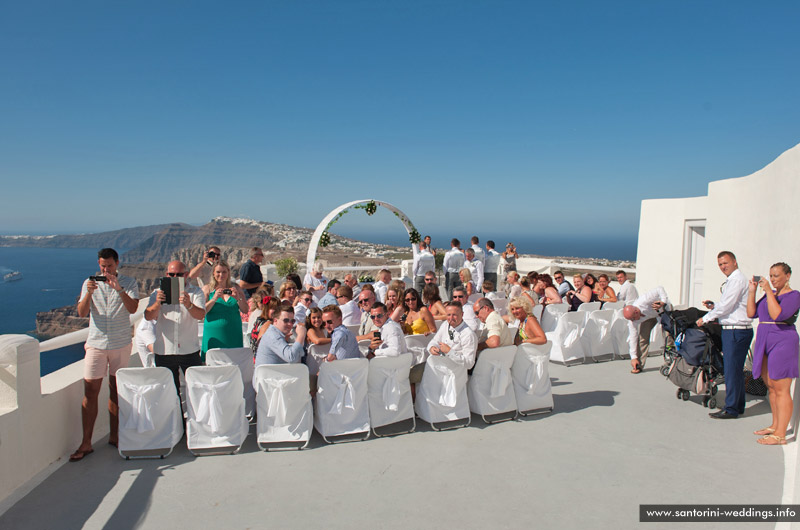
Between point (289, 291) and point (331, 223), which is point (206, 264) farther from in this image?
point (331, 223)

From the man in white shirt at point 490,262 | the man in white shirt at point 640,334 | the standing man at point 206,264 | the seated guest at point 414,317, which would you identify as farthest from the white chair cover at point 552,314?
the standing man at point 206,264

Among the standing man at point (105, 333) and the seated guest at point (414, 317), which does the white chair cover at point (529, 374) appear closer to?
the seated guest at point (414, 317)

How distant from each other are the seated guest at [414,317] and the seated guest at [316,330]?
1095 mm

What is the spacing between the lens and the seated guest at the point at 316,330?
14.5 ft

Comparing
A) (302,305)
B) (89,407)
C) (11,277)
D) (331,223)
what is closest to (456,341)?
(302,305)

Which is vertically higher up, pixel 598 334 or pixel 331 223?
pixel 331 223

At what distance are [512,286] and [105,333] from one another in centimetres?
587

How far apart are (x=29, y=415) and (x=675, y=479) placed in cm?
468

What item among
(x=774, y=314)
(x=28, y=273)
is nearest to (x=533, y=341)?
(x=774, y=314)

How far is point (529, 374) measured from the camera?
460 centimetres

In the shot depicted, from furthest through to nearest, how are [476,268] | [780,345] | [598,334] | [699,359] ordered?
1. [476,268]
2. [598,334]
3. [699,359]
4. [780,345]

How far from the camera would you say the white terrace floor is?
295cm

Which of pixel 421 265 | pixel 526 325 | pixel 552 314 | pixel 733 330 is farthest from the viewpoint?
pixel 421 265

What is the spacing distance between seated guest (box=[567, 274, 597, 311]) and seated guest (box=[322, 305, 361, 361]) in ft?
13.9
